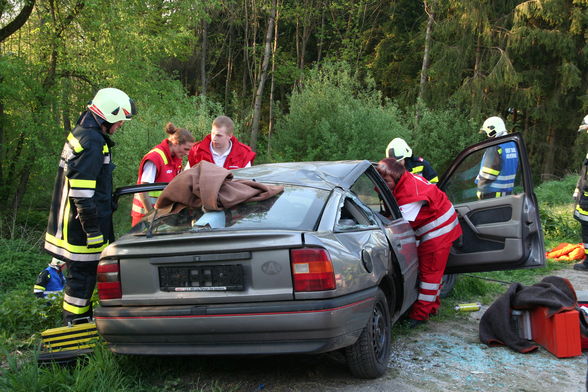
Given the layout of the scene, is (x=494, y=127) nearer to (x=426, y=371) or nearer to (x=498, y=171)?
(x=498, y=171)

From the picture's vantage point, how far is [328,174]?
13.5ft

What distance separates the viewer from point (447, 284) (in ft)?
20.5

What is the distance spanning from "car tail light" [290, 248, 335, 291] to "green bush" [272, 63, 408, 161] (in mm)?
10112

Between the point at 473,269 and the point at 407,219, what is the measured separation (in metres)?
1.01

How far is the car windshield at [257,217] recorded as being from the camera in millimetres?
3340

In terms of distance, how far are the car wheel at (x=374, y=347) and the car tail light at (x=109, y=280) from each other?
146cm

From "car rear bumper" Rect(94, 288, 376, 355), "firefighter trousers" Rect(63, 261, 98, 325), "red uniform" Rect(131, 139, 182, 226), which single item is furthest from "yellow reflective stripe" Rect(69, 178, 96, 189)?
"red uniform" Rect(131, 139, 182, 226)

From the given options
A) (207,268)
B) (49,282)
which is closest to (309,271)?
(207,268)

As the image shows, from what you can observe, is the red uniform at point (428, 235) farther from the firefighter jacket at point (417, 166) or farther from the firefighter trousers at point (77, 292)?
the firefighter trousers at point (77, 292)

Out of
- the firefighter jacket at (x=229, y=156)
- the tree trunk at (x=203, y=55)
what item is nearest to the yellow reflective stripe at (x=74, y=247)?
the firefighter jacket at (x=229, y=156)

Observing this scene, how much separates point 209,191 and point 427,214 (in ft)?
7.54

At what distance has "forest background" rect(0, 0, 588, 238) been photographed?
1241cm

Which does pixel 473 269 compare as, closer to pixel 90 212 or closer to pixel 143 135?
pixel 90 212

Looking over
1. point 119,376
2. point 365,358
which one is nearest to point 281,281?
point 365,358
